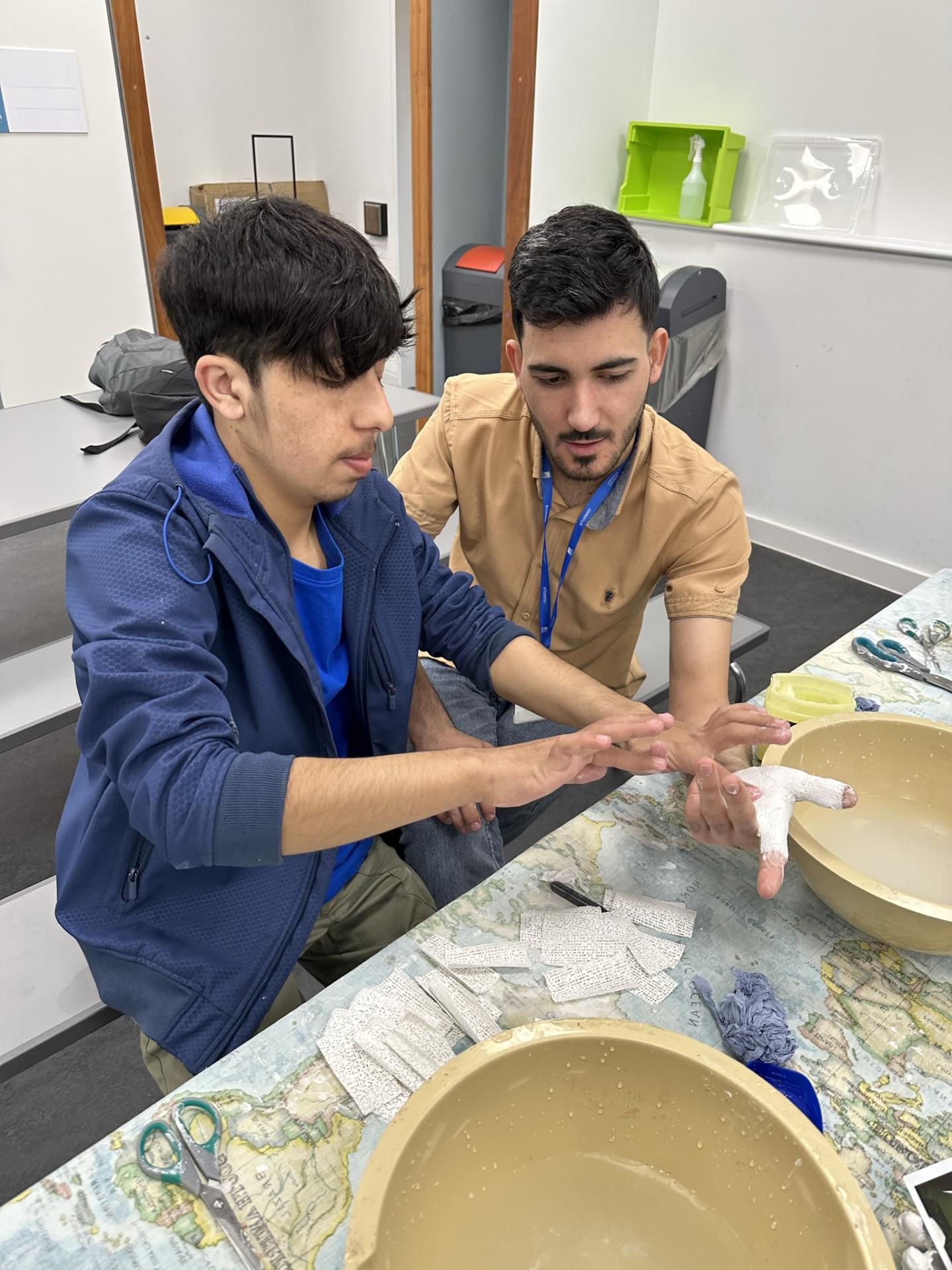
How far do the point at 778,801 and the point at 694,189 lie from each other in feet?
11.0

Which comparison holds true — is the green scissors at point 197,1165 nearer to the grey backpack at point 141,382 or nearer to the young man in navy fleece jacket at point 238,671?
the young man in navy fleece jacket at point 238,671

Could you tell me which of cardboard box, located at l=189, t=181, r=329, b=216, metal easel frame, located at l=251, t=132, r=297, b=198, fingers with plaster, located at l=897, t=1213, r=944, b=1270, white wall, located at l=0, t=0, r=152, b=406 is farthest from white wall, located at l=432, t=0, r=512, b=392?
fingers with plaster, located at l=897, t=1213, r=944, b=1270

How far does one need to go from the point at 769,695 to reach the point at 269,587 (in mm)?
751

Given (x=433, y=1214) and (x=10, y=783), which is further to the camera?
(x=10, y=783)

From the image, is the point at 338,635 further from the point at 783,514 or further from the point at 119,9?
the point at 119,9

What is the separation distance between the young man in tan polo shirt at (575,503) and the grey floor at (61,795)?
2.51ft

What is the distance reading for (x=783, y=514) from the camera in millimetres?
3824

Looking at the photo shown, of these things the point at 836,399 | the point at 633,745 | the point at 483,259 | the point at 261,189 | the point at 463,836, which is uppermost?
the point at 261,189

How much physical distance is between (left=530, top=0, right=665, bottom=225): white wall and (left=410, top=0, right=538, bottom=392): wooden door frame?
0.04 meters

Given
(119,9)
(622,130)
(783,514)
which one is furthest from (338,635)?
(119,9)

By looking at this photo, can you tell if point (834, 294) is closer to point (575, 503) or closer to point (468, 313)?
point (468, 313)

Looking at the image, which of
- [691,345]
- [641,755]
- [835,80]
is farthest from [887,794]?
[835,80]

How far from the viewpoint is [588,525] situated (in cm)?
159

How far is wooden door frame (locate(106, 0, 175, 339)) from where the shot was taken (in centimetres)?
396
